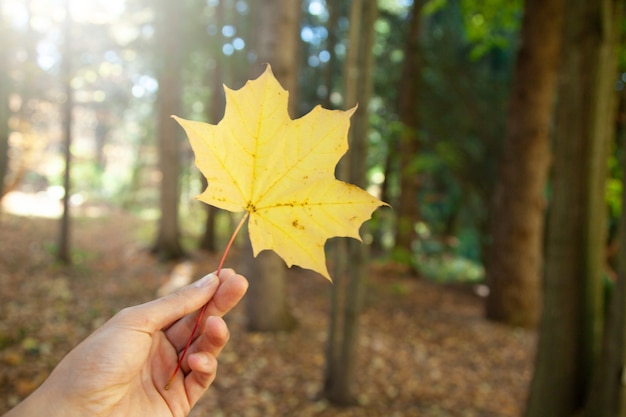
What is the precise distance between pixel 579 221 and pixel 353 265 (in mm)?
1608

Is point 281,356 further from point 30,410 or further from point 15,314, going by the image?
point 30,410

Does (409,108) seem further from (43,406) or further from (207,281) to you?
(43,406)

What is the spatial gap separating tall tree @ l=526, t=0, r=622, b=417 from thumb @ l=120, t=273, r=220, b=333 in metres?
2.77

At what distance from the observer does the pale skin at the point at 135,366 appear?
111cm

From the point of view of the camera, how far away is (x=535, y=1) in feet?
20.2

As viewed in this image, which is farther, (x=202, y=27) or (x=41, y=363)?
(x=202, y=27)

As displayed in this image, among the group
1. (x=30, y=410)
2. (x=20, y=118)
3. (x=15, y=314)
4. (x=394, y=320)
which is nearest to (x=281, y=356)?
(x=394, y=320)

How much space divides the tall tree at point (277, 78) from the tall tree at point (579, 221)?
244 cm

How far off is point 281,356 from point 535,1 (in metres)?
5.50

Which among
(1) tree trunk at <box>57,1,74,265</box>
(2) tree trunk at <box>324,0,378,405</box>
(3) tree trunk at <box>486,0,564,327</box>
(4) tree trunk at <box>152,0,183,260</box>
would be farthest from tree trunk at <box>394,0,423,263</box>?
(1) tree trunk at <box>57,1,74,265</box>

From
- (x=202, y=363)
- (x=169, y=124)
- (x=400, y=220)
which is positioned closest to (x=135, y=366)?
(x=202, y=363)

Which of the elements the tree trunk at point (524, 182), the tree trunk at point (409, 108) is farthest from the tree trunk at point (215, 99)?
the tree trunk at point (524, 182)

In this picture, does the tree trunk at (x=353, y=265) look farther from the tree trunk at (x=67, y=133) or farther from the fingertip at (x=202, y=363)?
the tree trunk at (x=67, y=133)

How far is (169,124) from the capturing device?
8.37 meters
